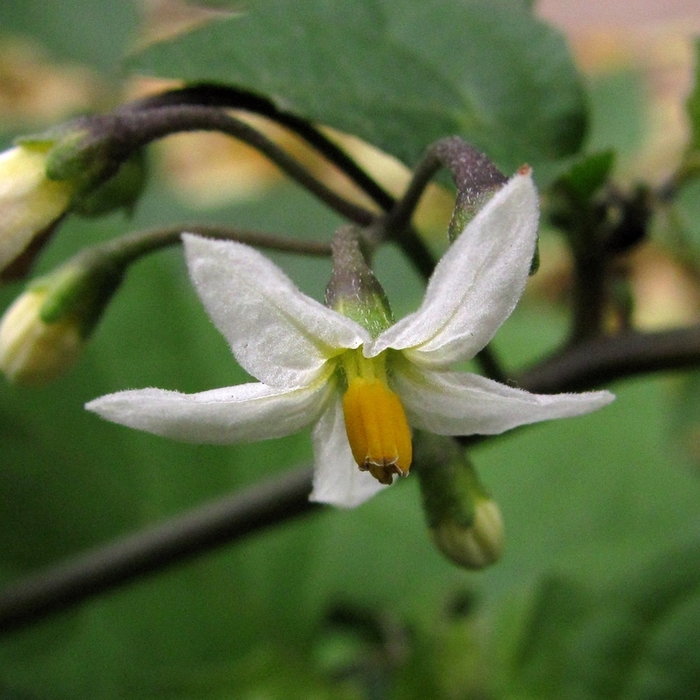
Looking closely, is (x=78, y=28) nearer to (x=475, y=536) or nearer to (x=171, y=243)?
(x=171, y=243)

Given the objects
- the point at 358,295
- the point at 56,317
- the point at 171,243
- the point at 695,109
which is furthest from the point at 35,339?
the point at 695,109

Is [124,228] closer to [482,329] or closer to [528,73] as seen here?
[528,73]

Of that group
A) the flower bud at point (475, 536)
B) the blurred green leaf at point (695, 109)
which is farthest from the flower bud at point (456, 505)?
the blurred green leaf at point (695, 109)

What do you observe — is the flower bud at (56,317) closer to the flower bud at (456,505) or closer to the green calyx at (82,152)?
the green calyx at (82,152)

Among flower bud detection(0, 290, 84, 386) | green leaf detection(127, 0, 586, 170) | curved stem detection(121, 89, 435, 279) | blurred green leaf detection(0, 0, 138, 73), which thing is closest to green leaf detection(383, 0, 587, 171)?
green leaf detection(127, 0, 586, 170)

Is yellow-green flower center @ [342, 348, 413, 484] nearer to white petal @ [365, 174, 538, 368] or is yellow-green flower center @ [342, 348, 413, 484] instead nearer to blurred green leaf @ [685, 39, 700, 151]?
white petal @ [365, 174, 538, 368]

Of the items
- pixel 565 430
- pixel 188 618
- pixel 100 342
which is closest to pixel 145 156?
pixel 100 342
